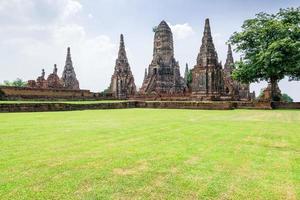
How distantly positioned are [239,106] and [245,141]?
18.4 metres

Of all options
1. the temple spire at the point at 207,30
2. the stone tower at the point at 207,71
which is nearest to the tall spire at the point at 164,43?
the temple spire at the point at 207,30

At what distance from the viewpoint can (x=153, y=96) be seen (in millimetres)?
36688

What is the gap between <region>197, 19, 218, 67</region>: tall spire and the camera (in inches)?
1251

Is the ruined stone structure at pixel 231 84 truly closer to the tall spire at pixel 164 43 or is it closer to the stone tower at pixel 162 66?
the stone tower at pixel 162 66

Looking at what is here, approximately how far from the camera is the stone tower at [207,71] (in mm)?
31703

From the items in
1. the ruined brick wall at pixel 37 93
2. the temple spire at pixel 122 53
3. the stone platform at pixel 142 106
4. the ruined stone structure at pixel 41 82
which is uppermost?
the temple spire at pixel 122 53

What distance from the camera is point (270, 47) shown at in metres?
25.6

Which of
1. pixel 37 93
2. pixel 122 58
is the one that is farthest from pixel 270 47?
pixel 122 58

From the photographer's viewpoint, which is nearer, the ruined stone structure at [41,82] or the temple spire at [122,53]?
the ruined stone structure at [41,82]

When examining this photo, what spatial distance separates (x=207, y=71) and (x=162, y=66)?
20573mm

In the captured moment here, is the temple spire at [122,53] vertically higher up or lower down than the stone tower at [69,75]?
higher up

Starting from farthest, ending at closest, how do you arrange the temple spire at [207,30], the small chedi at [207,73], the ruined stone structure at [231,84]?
the ruined stone structure at [231,84] < the temple spire at [207,30] < the small chedi at [207,73]

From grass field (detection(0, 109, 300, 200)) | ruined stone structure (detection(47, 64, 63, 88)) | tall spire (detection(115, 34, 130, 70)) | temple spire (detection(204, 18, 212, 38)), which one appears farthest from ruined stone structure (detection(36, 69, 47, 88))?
grass field (detection(0, 109, 300, 200))

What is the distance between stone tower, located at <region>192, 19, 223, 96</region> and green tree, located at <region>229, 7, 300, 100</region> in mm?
2731
